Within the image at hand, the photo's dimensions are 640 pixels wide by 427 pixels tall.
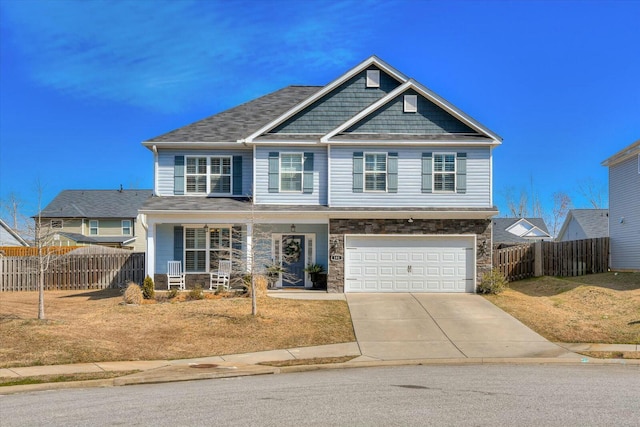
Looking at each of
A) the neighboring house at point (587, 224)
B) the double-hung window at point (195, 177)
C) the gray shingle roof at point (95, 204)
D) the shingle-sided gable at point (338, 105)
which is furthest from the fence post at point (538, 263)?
the gray shingle roof at point (95, 204)

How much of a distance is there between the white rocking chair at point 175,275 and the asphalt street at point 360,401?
39.8 feet

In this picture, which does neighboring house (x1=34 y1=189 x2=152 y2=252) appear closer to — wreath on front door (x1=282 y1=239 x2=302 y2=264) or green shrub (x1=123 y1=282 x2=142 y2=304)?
wreath on front door (x1=282 y1=239 x2=302 y2=264)

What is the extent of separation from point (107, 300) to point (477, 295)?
1400 cm

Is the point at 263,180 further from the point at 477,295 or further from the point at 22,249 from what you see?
the point at 22,249

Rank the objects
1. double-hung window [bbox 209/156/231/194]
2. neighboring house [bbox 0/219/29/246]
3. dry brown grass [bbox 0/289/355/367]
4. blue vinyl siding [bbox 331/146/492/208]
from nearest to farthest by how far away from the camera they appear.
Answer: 1. dry brown grass [bbox 0/289/355/367]
2. blue vinyl siding [bbox 331/146/492/208]
3. double-hung window [bbox 209/156/231/194]
4. neighboring house [bbox 0/219/29/246]

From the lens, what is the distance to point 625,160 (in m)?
26.5

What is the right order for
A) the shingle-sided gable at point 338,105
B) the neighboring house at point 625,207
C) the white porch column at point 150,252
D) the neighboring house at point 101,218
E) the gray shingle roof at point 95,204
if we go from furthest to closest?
the gray shingle roof at point 95,204
the neighboring house at point 101,218
the neighboring house at point 625,207
the shingle-sided gable at point 338,105
the white porch column at point 150,252

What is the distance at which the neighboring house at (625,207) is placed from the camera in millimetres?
25422

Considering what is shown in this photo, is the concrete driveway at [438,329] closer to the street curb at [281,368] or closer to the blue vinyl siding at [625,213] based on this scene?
the street curb at [281,368]

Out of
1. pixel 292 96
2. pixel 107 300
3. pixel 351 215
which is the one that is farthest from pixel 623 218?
pixel 107 300

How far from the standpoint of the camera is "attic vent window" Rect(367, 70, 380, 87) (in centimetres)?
2430

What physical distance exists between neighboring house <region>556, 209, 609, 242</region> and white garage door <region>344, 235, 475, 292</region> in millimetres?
17445

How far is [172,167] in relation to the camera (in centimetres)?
2411

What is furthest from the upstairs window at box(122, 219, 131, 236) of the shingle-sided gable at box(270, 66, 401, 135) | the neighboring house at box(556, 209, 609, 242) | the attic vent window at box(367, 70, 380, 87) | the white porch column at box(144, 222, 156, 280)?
the neighboring house at box(556, 209, 609, 242)
